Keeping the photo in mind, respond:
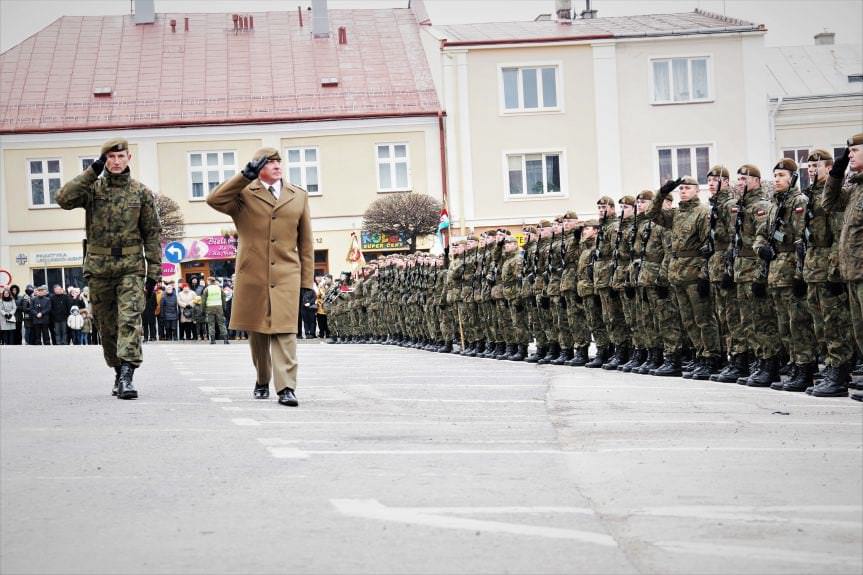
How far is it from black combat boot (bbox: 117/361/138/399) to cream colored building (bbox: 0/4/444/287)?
35009 mm

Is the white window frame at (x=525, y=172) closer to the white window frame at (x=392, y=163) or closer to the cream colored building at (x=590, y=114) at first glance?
the cream colored building at (x=590, y=114)

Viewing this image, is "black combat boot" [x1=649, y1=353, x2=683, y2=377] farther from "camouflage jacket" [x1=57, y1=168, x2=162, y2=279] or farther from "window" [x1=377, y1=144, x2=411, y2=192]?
"window" [x1=377, y1=144, x2=411, y2=192]

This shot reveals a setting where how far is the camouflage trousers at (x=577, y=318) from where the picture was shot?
17.5 meters

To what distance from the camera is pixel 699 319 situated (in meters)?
14.4

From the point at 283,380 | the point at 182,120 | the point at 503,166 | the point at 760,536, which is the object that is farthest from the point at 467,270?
the point at 182,120

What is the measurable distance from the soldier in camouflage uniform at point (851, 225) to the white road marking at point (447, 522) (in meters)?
5.75

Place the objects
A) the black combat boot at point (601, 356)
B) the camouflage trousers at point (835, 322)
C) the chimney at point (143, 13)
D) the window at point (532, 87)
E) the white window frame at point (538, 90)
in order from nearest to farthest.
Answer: the camouflage trousers at point (835, 322) < the black combat boot at point (601, 356) < the white window frame at point (538, 90) < the window at point (532, 87) < the chimney at point (143, 13)

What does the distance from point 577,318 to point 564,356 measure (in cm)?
70

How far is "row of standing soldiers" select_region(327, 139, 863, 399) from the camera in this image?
11.8 metres

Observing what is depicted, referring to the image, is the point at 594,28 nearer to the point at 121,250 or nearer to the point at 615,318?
the point at 615,318

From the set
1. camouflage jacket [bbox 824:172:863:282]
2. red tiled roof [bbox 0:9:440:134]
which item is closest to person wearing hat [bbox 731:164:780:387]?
camouflage jacket [bbox 824:172:863:282]

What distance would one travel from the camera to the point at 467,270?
22.2 meters

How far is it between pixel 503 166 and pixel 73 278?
1508cm

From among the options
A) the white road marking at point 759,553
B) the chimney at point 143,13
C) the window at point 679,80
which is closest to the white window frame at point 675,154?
the window at point 679,80
